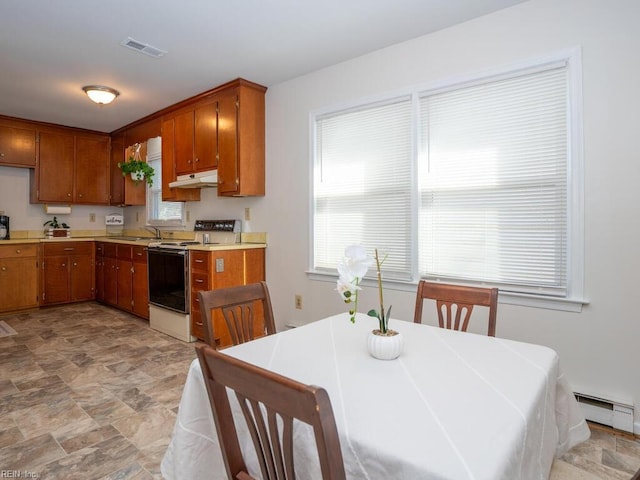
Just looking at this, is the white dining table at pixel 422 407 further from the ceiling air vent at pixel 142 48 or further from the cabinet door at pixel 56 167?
the cabinet door at pixel 56 167

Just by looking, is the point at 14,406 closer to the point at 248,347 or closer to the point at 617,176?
the point at 248,347

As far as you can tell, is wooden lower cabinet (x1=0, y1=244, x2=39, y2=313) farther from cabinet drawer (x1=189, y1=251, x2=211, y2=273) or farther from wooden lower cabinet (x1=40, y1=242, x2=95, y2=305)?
cabinet drawer (x1=189, y1=251, x2=211, y2=273)

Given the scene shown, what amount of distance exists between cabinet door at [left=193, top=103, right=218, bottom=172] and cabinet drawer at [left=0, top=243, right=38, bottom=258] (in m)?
2.60

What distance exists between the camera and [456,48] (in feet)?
8.78

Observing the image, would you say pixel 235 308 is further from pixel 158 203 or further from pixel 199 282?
pixel 158 203

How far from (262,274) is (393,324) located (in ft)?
8.10

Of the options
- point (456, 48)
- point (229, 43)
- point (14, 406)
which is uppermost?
point (229, 43)

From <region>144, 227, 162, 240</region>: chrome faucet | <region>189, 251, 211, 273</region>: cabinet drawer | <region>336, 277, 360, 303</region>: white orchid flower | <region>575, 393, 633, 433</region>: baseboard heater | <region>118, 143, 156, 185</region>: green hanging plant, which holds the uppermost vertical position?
<region>118, 143, 156, 185</region>: green hanging plant

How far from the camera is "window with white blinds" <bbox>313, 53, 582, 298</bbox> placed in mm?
2312

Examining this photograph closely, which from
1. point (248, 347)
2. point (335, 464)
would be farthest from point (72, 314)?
point (335, 464)

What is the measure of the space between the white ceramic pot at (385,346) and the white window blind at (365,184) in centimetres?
175

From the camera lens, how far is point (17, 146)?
197 inches

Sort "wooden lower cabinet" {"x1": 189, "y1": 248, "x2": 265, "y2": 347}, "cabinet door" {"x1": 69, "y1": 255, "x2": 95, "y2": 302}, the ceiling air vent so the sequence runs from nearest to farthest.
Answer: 1. the ceiling air vent
2. "wooden lower cabinet" {"x1": 189, "y1": 248, "x2": 265, "y2": 347}
3. "cabinet door" {"x1": 69, "y1": 255, "x2": 95, "y2": 302}

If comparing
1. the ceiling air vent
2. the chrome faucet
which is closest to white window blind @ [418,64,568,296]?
the ceiling air vent
